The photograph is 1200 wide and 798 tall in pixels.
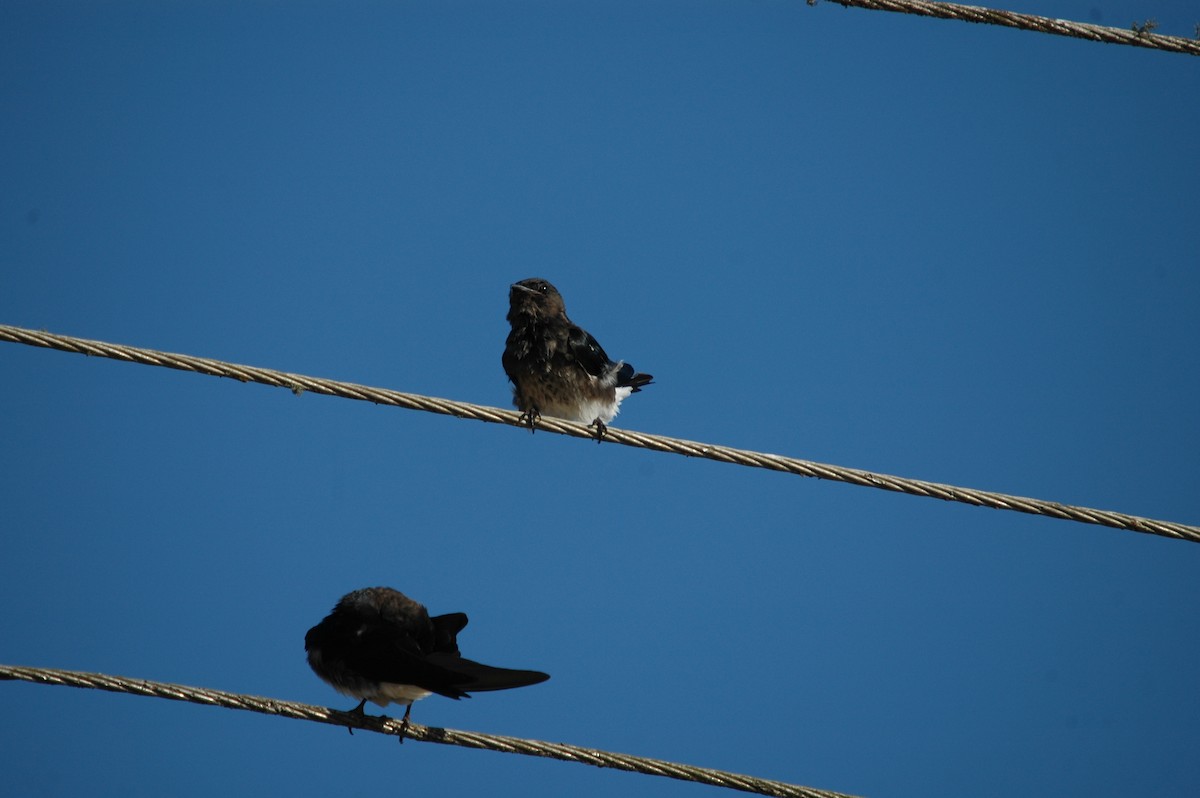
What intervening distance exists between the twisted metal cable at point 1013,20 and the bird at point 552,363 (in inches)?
185

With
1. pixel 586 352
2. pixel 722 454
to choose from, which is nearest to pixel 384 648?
pixel 722 454

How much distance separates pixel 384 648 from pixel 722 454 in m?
2.56

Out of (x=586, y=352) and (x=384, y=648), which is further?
(x=586, y=352)

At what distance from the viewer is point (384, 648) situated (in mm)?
6777

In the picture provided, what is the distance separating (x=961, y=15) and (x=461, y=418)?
2.88m

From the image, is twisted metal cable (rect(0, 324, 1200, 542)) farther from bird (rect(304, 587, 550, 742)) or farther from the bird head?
the bird head

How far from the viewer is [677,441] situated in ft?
18.3

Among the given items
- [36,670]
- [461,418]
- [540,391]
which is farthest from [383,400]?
[540,391]

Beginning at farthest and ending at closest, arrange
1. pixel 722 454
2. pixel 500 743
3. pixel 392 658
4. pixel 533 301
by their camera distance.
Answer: pixel 533 301, pixel 392 658, pixel 722 454, pixel 500 743

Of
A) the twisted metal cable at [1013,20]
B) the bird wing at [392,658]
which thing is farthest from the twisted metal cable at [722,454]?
the twisted metal cable at [1013,20]

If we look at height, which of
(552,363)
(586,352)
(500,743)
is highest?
(586,352)

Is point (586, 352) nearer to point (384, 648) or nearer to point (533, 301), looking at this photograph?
point (533, 301)

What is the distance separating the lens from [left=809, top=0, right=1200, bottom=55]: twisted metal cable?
16.8 feet

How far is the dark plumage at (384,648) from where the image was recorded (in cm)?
638
